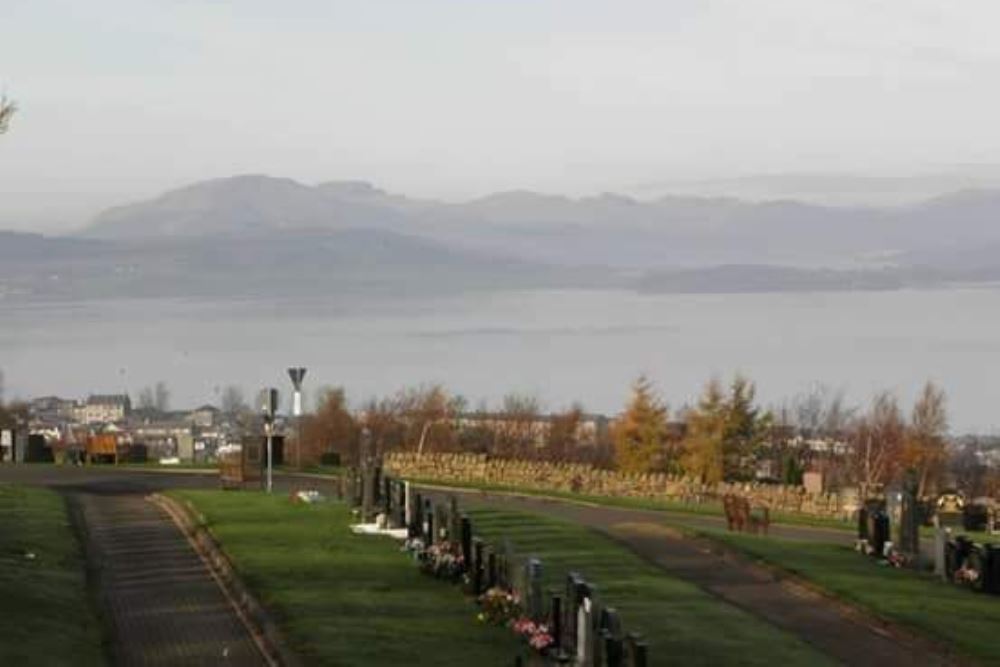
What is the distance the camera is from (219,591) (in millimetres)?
27250

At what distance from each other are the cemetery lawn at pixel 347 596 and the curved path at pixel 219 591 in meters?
0.71

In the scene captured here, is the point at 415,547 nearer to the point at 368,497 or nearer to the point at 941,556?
the point at 368,497

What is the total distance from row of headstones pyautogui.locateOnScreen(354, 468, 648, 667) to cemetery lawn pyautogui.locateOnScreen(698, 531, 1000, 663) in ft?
16.0

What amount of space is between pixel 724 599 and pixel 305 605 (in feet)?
21.7

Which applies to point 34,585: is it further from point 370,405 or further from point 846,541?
point 370,405

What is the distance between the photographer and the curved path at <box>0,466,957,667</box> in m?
23.4

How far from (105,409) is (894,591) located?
148m

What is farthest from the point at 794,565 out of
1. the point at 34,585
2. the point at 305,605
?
the point at 34,585

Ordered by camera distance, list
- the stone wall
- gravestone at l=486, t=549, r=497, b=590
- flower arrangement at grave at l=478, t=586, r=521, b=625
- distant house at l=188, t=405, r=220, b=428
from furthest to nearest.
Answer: distant house at l=188, t=405, r=220, b=428
the stone wall
gravestone at l=486, t=549, r=497, b=590
flower arrangement at grave at l=478, t=586, r=521, b=625

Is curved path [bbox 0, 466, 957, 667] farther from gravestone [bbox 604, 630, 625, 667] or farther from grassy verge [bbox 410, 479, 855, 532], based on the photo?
gravestone [bbox 604, 630, 625, 667]

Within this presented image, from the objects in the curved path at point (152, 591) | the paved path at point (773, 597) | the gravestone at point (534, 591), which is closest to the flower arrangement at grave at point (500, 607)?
the gravestone at point (534, 591)

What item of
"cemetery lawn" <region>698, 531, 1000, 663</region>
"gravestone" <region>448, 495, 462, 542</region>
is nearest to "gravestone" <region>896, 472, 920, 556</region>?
"cemetery lawn" <region>698, 531, 1000, 663</region>

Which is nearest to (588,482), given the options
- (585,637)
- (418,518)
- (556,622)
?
(418,518)

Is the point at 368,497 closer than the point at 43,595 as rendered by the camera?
No
